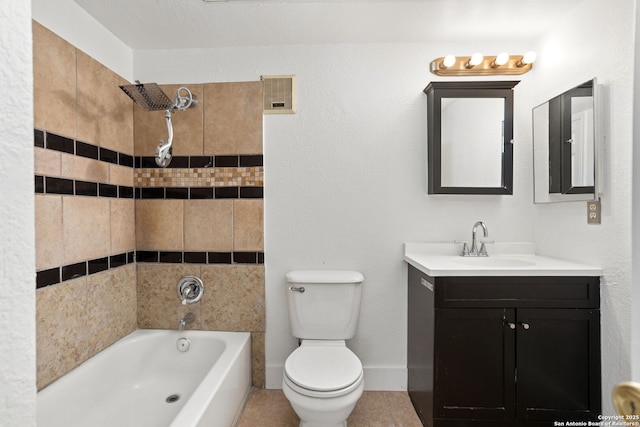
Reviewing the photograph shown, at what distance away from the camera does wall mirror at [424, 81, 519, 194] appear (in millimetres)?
2043

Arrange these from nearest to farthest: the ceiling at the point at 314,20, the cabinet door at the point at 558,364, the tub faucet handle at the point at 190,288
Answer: the cabinet door at the point at 558,364
the ceiling at the point at 314,20
the tub faucet handle at the point at 190,288

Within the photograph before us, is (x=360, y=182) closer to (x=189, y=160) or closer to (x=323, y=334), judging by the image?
(x=323, y=334)

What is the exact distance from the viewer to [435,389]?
1652 mm

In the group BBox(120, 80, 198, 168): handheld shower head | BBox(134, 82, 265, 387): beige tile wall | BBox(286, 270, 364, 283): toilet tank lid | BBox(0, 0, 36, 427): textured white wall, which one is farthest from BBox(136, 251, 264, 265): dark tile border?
BBox(0, 0, 36, 427): textured white wall

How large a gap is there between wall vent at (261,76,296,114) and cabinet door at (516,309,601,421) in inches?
70.7

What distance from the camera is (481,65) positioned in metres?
2.07

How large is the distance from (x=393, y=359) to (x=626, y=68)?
1.99 m

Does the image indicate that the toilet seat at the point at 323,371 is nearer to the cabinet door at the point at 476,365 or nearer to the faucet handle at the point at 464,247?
the cabinet door at the point at 476,365

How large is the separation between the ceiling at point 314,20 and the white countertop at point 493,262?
52.6 inches

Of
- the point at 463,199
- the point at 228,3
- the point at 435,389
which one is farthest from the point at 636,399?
the point at 228,3

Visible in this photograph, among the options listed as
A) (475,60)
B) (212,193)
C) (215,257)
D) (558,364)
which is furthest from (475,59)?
(215,257)

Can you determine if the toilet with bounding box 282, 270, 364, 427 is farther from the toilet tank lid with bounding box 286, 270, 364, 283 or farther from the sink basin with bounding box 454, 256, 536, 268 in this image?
the sink basin with bounding box 454, 256, 536, 268

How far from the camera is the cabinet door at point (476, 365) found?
1636 millimetres

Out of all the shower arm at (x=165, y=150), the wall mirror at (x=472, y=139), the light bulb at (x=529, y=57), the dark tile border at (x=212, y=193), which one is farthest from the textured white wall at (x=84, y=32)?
the light bulb at (x=529, y=57)
